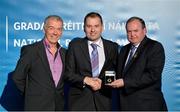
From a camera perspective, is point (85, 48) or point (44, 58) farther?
point (85, 48)

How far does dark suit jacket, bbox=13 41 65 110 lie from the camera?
416 cm

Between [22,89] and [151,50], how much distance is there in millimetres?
1398

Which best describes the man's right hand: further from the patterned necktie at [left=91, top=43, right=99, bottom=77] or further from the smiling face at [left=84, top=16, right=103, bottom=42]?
the smiling face at [left=84, top=16, right=103, bottom=42]

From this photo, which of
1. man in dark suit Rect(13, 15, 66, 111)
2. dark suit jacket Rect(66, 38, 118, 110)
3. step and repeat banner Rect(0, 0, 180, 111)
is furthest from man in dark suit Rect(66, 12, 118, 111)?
step and repeat banner Rect(0, 0, 180, 111)

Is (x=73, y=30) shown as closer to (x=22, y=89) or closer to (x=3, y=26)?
(x=3, y=26)

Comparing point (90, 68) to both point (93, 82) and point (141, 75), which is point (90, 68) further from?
point (141, 75)

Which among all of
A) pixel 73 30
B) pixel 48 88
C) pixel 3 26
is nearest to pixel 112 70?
pixel 48 88

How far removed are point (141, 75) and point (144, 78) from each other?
0.20ft

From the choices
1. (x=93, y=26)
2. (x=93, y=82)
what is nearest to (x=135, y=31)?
(x=93, y=26)

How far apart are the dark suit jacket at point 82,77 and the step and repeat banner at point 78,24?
0.94 m

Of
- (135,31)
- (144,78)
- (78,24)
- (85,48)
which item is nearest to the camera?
(144,78)

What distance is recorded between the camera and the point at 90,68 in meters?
4.25

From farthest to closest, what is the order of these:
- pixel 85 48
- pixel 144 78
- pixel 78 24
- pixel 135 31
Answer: pixel 78 24, pixel 85 48, pixel 135 31, pixel 144 78

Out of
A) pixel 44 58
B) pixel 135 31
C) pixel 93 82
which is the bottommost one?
pixel 93 82
